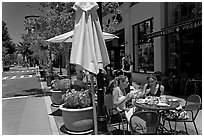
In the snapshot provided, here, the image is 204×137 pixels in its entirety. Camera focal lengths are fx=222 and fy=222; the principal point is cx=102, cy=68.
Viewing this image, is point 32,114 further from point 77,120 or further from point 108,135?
point 108,135

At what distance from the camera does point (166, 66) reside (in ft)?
36.8

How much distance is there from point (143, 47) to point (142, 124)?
10935 mm

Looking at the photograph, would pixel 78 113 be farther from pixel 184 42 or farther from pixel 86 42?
pixel 184 42

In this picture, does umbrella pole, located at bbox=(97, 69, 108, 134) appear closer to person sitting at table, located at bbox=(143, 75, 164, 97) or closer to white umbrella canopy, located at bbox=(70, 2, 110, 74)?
white umbrella canopy, located at bbox=(70, 2, 110, 74)

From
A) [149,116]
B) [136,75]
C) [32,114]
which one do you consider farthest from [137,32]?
[149,116]

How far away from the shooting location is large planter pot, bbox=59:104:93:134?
4586 millimetres

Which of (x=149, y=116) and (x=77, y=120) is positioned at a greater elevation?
(x=149, y=116)

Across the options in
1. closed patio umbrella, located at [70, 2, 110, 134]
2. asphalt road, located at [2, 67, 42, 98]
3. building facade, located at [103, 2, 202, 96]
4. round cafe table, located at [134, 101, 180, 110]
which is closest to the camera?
closed patio umbrella, located at [70, 2, 110, 134]

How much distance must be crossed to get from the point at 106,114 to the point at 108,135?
401 mm

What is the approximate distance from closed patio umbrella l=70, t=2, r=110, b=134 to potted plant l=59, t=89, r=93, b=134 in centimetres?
135

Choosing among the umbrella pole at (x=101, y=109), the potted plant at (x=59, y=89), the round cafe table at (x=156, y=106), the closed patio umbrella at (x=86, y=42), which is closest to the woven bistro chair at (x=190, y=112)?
the round cafe table at (x=156, y=106)

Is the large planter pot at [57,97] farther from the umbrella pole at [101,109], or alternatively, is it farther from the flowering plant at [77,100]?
the umbrella pole at [101,109]

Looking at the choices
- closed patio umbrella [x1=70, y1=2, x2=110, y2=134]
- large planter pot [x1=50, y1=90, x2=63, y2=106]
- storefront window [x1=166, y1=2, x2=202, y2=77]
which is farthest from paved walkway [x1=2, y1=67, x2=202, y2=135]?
storefront window [x1=166, y1=2, x2=202, y2=77]

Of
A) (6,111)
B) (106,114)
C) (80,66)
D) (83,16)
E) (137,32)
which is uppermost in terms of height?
(137,32)
